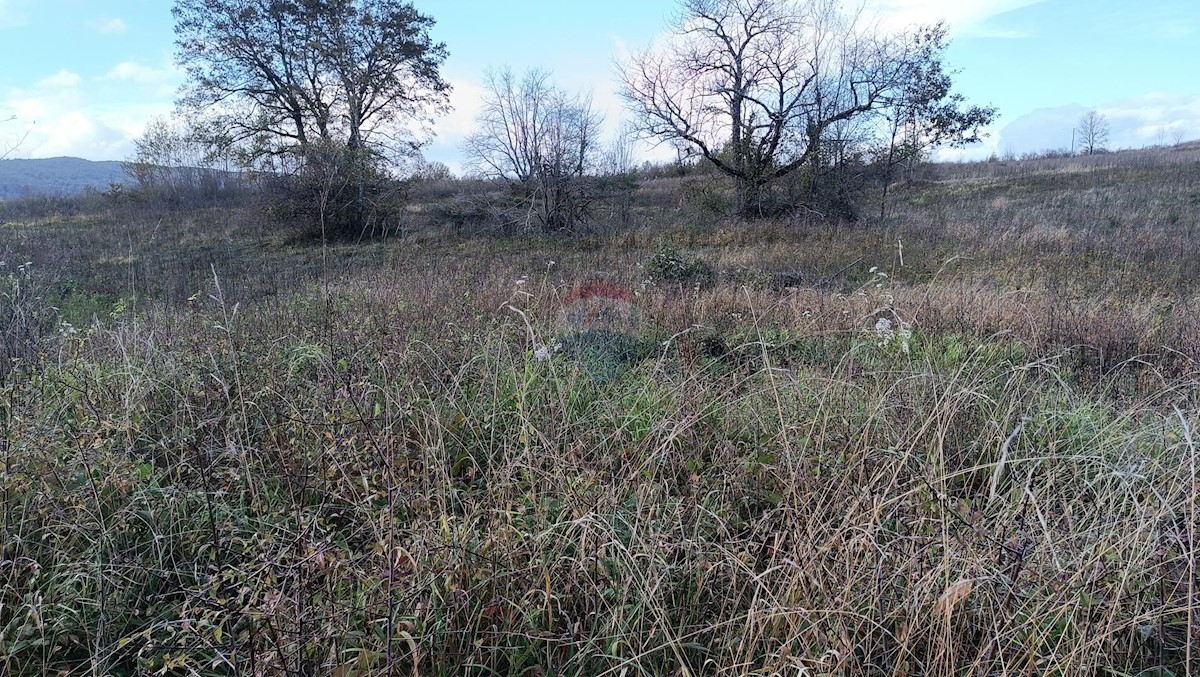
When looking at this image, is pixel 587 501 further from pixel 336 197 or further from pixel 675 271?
pixel 336 197

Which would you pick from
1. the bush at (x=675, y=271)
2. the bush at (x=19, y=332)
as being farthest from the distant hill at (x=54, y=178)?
the bush at (x=675, y=271)

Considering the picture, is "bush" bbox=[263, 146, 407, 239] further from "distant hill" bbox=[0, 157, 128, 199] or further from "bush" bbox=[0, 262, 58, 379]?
"distant hill" bbox=[0, 157, 128, 199]

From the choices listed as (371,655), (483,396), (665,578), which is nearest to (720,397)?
(483,396)

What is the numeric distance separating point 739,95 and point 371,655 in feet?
61.3

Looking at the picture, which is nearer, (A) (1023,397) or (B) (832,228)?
(A) (1023,397)

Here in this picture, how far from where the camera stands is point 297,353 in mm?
3508

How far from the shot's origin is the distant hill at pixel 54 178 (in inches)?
1039

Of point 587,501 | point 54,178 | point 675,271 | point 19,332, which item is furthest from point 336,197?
point 54,178

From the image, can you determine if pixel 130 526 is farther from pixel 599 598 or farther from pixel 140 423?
pixel 599 598

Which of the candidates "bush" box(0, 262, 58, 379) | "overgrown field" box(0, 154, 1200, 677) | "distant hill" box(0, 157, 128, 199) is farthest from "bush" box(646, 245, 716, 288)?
"distant hill" box(0, 157, 128, 199)

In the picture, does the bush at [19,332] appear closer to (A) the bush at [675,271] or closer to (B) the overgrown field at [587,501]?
(B) the overgrown field at [587,501]

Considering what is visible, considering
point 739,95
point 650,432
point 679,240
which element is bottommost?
point 650,432

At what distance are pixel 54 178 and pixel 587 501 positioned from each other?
48.1 metres

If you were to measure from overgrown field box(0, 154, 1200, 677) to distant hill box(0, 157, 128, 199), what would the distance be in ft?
91.8
